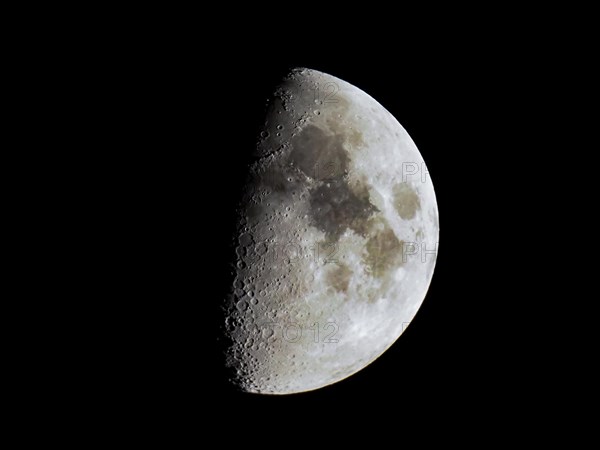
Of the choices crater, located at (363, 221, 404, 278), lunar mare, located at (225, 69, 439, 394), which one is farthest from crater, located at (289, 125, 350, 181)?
crater, located at (363, 221, 404, 278)

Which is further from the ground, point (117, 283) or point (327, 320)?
point (327, 320)

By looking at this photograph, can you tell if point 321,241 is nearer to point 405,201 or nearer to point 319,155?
point 319,155

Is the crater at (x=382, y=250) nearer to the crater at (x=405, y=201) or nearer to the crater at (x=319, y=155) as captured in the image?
the crater at (x=405, y=201)

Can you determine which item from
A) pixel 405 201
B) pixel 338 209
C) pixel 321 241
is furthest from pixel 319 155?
pixel 405 201

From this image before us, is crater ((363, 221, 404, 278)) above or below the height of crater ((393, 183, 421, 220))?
below

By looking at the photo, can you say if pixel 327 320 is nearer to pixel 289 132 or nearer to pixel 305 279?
pixel 305 279

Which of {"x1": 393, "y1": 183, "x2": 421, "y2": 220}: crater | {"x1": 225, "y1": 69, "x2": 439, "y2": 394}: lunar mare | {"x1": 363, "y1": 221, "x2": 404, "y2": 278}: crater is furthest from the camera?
{"x1": 393, "y1": 183, "x2": 421, "y2": 220}: crater

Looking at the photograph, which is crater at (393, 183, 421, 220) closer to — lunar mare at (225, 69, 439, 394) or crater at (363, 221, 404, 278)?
lunar mare at (225, 69, 439, 394)

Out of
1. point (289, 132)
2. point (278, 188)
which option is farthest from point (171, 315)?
point (289, 132)
